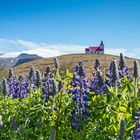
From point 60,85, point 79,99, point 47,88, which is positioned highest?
point 60,85

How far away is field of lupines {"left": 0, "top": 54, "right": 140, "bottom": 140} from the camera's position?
5.85m

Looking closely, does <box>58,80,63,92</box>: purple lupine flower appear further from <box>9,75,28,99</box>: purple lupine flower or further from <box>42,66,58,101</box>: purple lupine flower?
<box>9,75,28,99</box>: purple lupine flower

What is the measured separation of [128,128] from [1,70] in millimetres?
28206

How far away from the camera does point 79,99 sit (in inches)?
252

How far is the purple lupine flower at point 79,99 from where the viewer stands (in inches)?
245

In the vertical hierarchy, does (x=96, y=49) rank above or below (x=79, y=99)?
above

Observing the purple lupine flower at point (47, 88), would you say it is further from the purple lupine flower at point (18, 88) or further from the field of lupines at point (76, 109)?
the purple lupine flower at point (18, 88)

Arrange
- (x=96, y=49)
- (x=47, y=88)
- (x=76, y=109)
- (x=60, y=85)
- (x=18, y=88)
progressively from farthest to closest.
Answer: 1. (x=96, y=49)
2. (x=18, y=88)
3. (x=47, y=88)
4. (x=60, y=85)
5. (x=76, y=109)

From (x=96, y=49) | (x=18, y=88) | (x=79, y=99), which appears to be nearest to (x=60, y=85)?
(x=79, y=99)

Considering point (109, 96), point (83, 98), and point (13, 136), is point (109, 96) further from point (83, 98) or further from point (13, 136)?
point (13, 136)

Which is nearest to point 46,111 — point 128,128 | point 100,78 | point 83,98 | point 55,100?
point 55,100

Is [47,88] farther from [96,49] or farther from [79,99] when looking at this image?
[96,49]

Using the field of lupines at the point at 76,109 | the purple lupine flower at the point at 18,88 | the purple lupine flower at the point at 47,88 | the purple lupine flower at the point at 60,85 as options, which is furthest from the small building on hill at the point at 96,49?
the purple lupine flower at the point at 60,85

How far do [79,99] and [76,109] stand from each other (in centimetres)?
17
